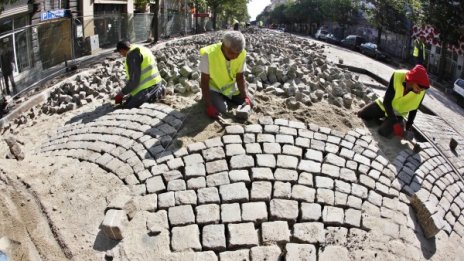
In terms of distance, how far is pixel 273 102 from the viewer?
6.24m

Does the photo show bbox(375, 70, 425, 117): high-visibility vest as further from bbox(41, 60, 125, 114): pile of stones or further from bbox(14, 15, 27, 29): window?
bbox(14, 15, 27, 29): window

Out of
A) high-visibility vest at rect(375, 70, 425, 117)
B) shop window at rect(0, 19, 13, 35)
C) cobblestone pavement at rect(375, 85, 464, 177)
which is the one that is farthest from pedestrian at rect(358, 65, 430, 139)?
shop window at rect(0, 19, 13, 35)

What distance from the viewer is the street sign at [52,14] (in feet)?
54.9

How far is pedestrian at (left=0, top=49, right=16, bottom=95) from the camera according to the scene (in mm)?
8703

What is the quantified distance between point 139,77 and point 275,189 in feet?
11.0

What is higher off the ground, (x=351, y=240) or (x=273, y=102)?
(x=273, y=102)

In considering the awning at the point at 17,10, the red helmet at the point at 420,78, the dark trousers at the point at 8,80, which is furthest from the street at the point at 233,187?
the awning at the point at 17,10

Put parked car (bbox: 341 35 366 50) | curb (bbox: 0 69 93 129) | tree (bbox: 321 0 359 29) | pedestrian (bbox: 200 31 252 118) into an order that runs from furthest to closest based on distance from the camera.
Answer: tree (bbox: 321 0 359 29), parked car (bbox: 341 35 366 50), curb (bbox: 0 69 93 129), pedestrian (bbox: 200 31 252 118)

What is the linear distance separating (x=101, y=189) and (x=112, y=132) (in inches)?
53.8

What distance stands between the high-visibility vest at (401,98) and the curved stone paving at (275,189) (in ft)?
2.55

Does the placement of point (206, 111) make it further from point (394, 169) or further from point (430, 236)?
point (430, 236)

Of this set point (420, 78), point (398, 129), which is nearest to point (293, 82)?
point (398, 129)


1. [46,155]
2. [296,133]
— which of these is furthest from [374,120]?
[46,155]

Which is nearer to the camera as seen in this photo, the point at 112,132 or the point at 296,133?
the point at 296,133
